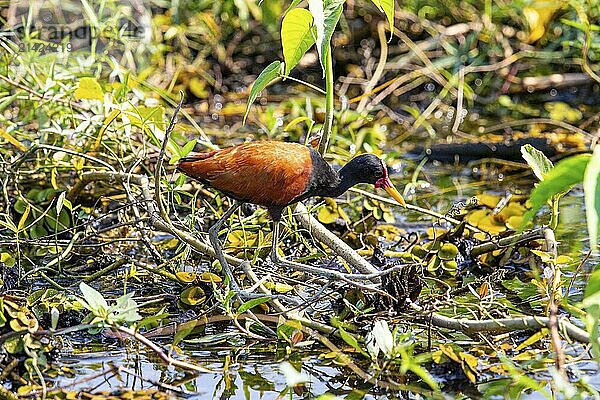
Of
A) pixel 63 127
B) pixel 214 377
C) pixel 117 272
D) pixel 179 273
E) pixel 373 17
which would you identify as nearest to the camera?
pixel 214 377

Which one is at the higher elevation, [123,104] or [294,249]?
[123,104]

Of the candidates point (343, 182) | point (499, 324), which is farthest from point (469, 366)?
point (343, 182)

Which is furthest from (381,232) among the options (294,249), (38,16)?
(38,16)

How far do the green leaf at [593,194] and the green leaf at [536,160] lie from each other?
0.74 m

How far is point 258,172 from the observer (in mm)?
2650

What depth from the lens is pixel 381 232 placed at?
3.51m

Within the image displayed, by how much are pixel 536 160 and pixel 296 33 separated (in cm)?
68

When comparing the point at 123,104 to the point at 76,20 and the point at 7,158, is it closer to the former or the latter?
the point at 7,158

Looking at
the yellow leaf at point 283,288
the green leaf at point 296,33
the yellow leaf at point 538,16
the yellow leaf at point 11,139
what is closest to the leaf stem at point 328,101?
the green leaf at point 296,33

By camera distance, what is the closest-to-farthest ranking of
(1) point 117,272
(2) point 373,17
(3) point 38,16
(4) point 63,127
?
(1) point 117,272 → (4) point 63,127 → (3) point 38,16 → (2) point 373,17

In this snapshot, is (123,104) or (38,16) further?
(38,16)

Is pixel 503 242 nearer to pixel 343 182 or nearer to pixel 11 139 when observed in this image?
pixel 343 182

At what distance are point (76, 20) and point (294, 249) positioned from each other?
2.89 metres

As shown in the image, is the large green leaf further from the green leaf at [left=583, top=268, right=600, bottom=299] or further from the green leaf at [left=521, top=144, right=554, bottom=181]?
the green leaf at [left=583, top=268, right=600, bottom=299]
